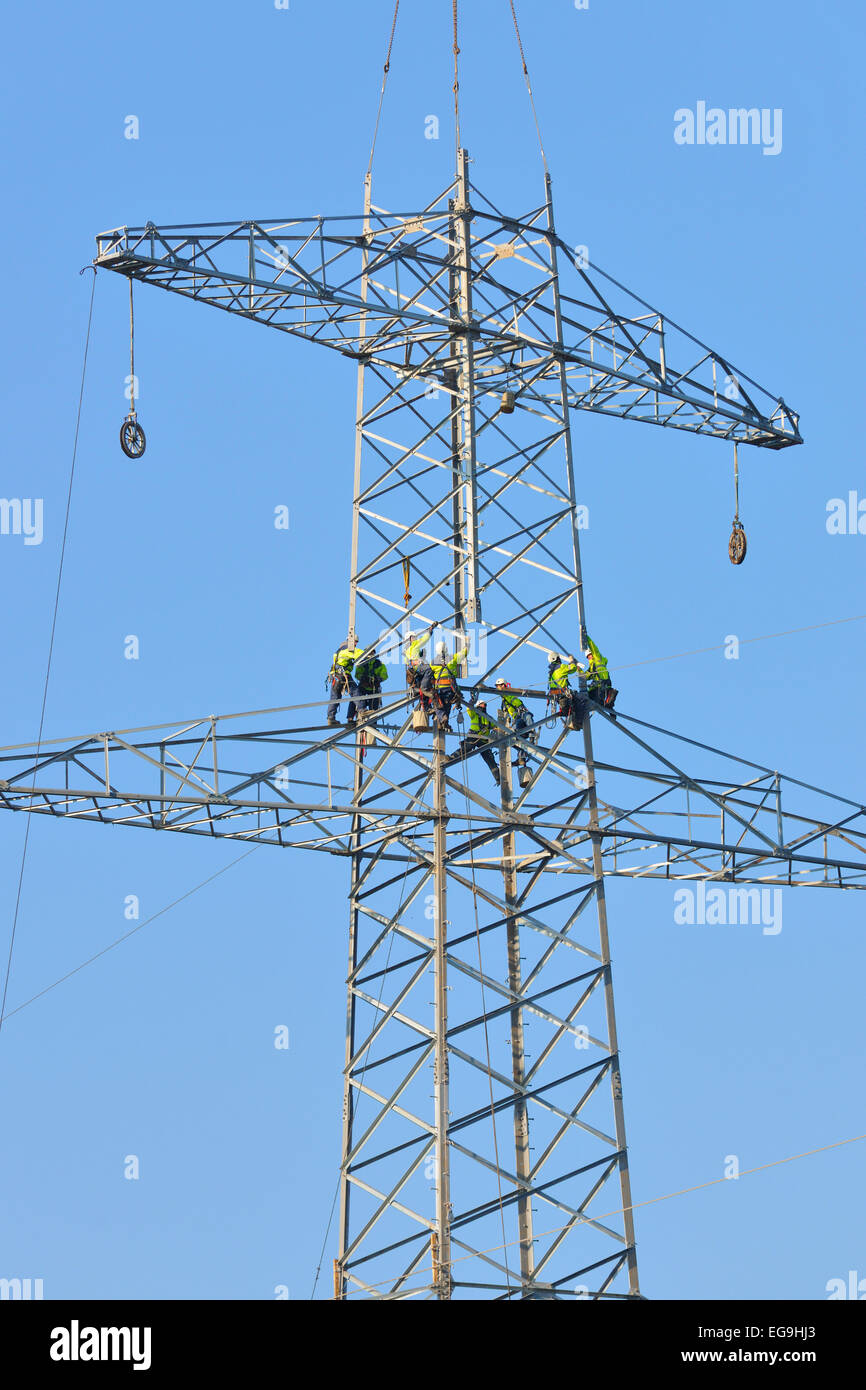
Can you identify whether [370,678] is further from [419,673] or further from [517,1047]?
[517,1047]

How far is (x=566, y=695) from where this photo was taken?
4766cm

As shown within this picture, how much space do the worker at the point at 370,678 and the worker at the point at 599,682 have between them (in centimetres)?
340

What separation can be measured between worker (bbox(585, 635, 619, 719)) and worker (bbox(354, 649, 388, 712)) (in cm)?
340

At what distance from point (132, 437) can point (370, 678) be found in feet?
18.6

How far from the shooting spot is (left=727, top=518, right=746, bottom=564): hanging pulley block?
5656 cm

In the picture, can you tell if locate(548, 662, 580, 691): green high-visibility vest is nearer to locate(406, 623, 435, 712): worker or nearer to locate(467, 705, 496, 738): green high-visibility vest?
locate(467, 705, 496, 738): green high-visibility vest

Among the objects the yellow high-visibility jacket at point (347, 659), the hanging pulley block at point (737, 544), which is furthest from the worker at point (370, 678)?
the hanging pulley block at point (737, 544)

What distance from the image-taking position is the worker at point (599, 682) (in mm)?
47875

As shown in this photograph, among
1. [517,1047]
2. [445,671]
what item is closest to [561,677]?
[445,671]

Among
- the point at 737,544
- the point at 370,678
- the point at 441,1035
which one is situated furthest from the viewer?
the point at 737,544

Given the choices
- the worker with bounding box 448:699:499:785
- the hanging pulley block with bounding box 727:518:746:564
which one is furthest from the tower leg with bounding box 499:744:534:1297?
the hanging pulley block with bounding box 727:518:746:564
